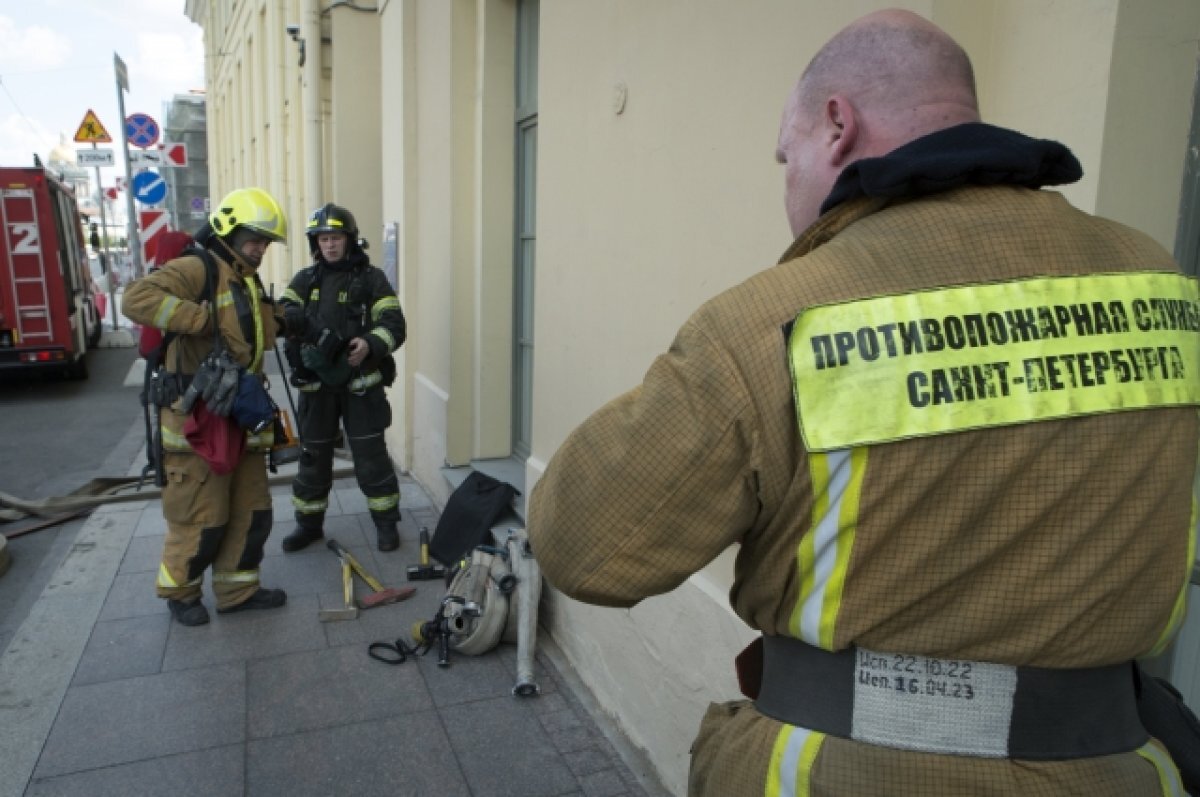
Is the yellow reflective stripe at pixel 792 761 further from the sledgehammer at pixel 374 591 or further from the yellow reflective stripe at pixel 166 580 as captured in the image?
the yellow reflective stripe at pixel 166 580

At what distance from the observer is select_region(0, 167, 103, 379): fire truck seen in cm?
1148

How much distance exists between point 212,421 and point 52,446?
19.7 ft

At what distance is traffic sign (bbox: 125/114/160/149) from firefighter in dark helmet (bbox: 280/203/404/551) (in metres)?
10.2

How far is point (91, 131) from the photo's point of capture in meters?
13.6

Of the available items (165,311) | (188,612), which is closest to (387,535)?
(188,612)

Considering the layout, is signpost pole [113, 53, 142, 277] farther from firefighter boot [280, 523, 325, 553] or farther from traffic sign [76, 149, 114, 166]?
firefighter boot [280, 523, 325, 553]

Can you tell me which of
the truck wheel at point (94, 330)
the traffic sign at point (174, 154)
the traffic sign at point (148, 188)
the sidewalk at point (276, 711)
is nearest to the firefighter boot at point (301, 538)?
the sidewalk at point (276, 711)

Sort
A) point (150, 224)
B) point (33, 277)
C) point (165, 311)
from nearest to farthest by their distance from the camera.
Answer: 1. point (165, 311)
2. point (33, 277)
3. point (150, 224)

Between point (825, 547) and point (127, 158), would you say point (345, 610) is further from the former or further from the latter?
point (127, 158)

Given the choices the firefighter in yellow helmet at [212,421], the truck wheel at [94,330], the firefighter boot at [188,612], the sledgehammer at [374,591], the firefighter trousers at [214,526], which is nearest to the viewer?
the firefighter in yellow helmet at [212,421]

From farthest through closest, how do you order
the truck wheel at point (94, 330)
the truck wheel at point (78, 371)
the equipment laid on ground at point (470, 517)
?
1. the truck wheel at point (94, 330)
2. the truck wheel at point (78, 371)
3. the equipment laid on ground at point (470, 517)

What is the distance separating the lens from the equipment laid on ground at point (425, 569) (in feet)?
16.2

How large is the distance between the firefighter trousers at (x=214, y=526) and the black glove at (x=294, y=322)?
0.82m

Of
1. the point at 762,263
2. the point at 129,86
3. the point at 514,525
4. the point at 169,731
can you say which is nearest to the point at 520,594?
the point at 514,525
